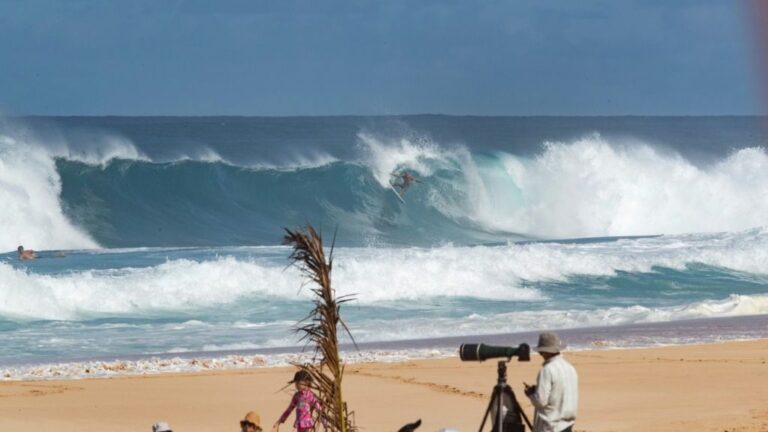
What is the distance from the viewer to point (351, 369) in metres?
15.7

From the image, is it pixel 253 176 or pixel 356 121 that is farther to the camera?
pixel 356 121

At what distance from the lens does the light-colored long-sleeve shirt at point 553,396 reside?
7.95m

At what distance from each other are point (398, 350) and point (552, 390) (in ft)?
32.5

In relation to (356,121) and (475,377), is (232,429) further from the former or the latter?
(356,121)

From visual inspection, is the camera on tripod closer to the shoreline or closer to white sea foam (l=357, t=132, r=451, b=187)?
the shoreline

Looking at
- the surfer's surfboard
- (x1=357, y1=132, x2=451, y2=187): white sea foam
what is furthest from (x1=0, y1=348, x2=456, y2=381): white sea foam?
(x1=357, y1=132, x2=451, y2=187): white sea foam

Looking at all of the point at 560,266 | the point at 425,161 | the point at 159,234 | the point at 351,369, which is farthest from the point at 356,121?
the point at 351,369

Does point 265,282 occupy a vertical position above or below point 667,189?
below

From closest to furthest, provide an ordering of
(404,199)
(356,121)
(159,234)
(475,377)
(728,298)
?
(475,377) → (728,298) → (159,234) → (404,199) → (356,121)

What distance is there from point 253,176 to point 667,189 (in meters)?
13.0

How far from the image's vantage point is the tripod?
7625 mm

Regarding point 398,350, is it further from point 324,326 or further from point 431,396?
point 324,326

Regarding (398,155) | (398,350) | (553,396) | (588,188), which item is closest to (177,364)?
(398,350)

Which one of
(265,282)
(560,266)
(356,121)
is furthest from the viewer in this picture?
(356,121)
